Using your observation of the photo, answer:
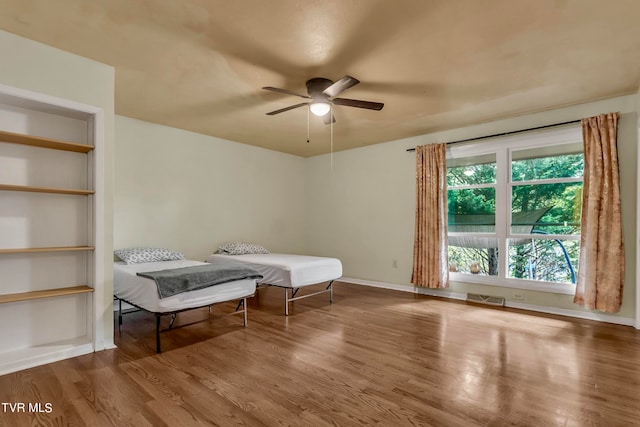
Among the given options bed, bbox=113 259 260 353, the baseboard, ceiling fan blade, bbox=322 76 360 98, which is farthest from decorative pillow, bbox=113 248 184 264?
the baseboard

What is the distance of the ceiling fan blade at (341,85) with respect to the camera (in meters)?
2.65

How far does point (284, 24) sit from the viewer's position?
2.28 meters

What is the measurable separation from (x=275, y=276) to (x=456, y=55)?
301cm

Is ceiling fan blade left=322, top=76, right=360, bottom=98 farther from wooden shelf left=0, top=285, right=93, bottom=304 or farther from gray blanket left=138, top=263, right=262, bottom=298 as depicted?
wooden shelf left=0, top=285, right=93, bottom=304

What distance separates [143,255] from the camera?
3939mm

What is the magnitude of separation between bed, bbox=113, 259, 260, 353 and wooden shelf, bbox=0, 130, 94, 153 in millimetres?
1222

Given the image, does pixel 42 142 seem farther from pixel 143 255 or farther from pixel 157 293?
pixel 143 255

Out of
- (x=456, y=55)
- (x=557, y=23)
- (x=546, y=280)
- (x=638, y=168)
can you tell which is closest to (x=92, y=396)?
(x=456, y=55)

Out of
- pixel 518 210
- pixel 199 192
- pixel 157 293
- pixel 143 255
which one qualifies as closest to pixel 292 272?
pixel 157 293

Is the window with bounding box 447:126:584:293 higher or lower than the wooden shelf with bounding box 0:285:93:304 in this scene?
higher

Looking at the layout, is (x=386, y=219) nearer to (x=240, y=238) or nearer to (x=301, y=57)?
(x=240, y=238)

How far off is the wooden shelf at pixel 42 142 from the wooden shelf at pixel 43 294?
3.95 feet

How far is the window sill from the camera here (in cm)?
391

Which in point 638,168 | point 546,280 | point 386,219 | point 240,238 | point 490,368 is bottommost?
point 490,368
